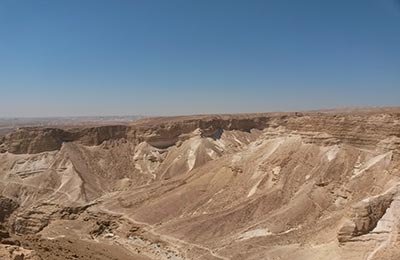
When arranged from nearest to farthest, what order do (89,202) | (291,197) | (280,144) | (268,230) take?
1. (268,230)
2. (291,197)
3. (280,144)
4. (89,202)

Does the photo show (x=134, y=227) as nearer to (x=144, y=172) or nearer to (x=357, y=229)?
(x=357, y=229)

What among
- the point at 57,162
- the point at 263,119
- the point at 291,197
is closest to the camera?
the point at 291,197

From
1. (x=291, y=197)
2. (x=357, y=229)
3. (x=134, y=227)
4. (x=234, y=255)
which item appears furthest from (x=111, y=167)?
(x=357, y=229)

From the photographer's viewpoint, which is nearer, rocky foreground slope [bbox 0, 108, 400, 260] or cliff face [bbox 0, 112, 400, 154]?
rocky foreground slope [bbox 0, 108, 400, 260]

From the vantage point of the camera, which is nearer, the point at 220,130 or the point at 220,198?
the point at 220,198

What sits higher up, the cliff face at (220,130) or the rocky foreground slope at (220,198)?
the cliff face at (220,130)

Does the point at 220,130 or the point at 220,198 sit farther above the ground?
the point at 220,130

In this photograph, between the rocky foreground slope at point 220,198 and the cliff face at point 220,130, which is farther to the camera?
the cliff face at point 220,130

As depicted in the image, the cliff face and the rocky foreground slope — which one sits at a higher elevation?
the cliff face
